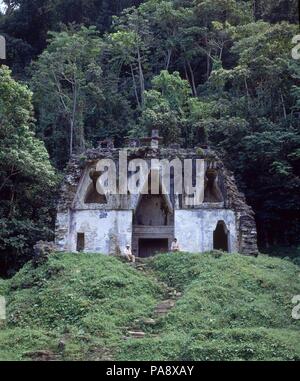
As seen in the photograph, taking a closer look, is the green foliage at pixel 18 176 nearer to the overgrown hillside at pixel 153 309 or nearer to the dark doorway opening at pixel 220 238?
the overgrown hillside at pixel 153 309

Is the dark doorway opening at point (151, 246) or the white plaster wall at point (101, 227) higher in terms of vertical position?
the white plaster wall at point (101, 227)

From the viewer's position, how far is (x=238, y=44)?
35.8m

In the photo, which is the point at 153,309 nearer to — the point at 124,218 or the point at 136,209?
the point at 124,218

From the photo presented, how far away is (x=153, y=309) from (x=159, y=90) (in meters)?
23.5

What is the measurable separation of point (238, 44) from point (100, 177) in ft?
49.8

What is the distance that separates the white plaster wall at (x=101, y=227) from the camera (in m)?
24.4

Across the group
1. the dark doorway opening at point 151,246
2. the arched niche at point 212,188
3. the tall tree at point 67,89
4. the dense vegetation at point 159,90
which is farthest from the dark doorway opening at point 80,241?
the tall tree at point 67,89

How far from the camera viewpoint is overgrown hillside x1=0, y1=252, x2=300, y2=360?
1411cm

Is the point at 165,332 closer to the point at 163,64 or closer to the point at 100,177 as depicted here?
the point at 100,177

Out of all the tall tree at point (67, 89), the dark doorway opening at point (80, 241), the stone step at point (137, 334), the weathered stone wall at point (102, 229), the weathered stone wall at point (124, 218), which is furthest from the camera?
the tall tree at point (67, 89)

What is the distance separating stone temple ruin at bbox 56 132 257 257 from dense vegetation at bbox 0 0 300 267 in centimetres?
267

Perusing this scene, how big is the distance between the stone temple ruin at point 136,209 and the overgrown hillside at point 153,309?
2973 mm

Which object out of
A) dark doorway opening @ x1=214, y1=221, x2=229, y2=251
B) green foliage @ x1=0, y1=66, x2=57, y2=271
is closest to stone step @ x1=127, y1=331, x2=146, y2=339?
dark doorway opening @ x1=214, y1=221, x2=229, y2=251
